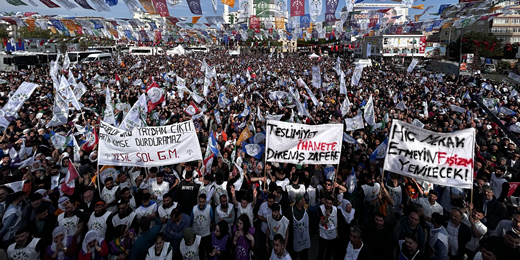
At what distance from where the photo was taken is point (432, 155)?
16.0 ft

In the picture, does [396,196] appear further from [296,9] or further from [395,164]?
[296,9]

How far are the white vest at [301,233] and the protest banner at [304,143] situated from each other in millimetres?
1354

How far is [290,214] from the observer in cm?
470

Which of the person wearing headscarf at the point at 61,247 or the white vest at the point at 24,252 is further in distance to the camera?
the person wearing headscarf at the point at 61,247

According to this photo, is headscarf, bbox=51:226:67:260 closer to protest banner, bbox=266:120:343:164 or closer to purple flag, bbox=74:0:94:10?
protest banner, bbox=266:120:343:164

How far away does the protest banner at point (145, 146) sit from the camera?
5.65 meters

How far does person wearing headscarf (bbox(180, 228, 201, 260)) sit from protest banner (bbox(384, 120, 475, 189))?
3.44 metres

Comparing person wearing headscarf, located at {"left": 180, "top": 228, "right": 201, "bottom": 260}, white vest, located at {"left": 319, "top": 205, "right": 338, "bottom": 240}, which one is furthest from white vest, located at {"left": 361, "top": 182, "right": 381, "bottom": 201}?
person wearing headscarf, located at {"left": 180, "top": 228, "right": 201, "bottom": 260}

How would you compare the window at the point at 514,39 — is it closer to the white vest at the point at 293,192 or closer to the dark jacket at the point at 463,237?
the dark jacket at the point at 463,237

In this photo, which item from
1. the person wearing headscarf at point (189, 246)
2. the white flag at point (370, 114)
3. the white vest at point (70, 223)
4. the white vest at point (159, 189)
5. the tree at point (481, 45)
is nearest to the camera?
the person wearing headscarf at point (189, 246)

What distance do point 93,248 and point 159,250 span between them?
0.98 m

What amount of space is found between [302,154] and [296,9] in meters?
13.2

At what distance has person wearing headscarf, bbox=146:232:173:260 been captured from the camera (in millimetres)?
3746

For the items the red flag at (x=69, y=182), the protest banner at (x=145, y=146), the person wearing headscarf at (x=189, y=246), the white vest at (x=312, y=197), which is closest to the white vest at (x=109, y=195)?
the protest banner at (x=145, y=146)
